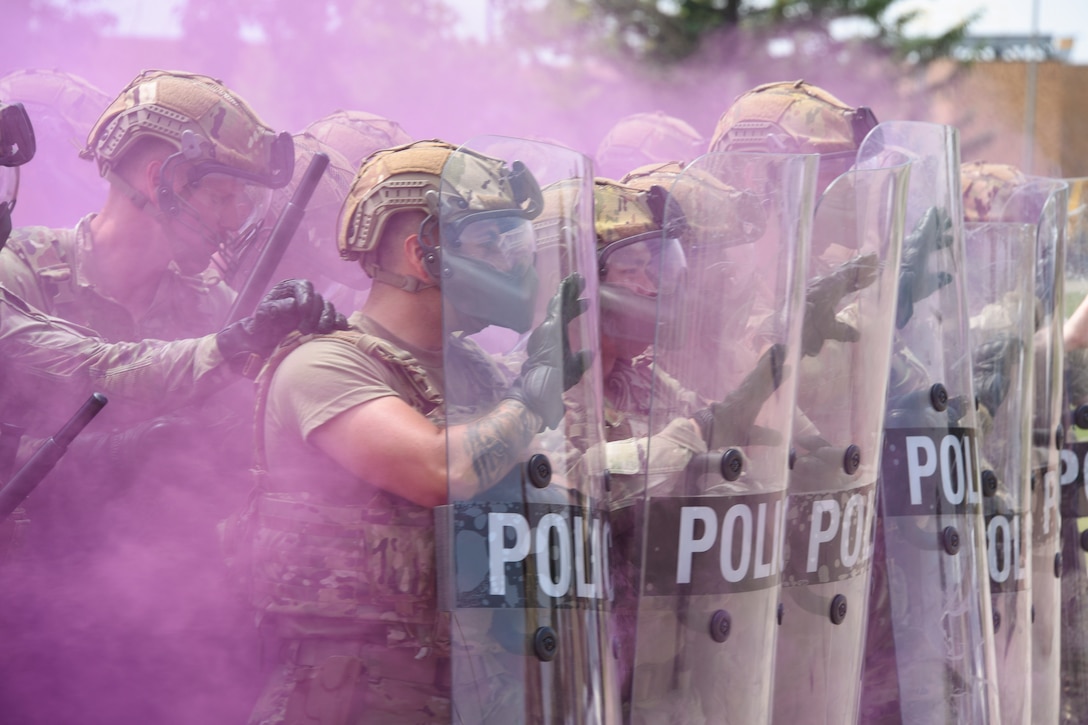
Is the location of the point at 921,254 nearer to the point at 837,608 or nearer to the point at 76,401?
the point at 837,608

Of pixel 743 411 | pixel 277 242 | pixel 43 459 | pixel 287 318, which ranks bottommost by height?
pixel 43 459

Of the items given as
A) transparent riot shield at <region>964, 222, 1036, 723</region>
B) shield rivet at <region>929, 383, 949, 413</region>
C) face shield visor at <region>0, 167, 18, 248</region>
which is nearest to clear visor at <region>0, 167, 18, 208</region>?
face shield visor at <region>0, 167, 18, 248</region>

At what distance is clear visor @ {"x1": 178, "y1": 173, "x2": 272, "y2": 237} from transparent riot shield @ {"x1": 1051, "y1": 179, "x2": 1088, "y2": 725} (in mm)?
2417

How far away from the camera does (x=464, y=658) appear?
2.07 m

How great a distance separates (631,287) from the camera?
2.71m

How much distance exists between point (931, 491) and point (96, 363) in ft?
6.49

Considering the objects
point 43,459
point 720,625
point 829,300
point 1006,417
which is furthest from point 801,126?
point 43,459

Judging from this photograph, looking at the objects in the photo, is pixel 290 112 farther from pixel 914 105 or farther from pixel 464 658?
pixel 914 105

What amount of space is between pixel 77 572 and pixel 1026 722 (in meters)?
2.39

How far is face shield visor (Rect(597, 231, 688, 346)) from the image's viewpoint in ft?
8.72

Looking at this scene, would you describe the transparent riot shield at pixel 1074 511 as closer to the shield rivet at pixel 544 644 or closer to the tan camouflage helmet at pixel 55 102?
the shield rivet at pixel 544 644

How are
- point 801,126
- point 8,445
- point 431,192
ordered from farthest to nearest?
point 801,126 → point 8,445 → point 431,192

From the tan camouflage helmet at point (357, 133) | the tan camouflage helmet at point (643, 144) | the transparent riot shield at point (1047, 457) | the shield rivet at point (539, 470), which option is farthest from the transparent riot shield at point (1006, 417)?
the tan camouflage helmet at point (643, 144)

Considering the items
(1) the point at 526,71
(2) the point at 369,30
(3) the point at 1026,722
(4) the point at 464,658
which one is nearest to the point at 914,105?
(1) the point at 526,71
